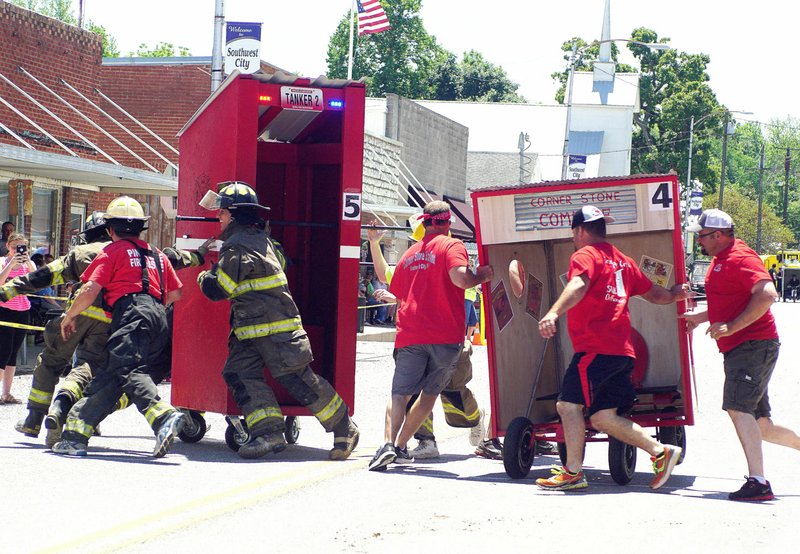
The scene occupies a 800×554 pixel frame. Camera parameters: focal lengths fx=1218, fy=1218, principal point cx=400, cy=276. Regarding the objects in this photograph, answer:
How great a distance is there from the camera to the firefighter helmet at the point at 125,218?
8859 millimetres

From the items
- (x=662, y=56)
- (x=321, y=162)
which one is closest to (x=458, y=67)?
(x=662, y=56)

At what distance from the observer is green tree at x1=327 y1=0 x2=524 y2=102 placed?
81.6m

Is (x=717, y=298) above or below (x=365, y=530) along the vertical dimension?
above

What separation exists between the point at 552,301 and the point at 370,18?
79.0 feet

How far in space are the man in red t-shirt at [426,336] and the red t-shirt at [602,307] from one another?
3.10 ft

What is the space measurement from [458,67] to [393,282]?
8042 centimetres

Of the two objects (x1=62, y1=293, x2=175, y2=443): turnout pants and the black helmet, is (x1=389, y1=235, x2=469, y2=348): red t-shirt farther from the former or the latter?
the black helmet

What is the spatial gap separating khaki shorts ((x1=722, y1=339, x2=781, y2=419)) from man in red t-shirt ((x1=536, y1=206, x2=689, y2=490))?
483 millimetres

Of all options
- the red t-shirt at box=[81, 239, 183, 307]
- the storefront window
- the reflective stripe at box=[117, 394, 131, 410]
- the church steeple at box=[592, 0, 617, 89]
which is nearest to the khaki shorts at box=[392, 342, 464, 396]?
the red t-shirt at box=[81, 239, 183, 307]

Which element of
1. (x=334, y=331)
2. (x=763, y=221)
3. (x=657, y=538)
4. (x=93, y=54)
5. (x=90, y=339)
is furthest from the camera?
(x=763, y=221)

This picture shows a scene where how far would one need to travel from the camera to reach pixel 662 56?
7144 cm

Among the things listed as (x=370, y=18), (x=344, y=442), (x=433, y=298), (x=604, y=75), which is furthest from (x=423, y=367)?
(x=604, y=75)

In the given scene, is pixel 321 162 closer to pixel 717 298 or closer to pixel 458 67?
pixel 717 298

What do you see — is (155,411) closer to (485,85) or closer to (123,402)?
(123,402)
